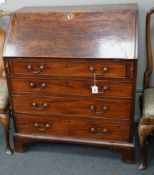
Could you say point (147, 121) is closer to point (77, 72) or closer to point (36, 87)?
point (77, 72)

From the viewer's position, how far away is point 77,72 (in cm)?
182

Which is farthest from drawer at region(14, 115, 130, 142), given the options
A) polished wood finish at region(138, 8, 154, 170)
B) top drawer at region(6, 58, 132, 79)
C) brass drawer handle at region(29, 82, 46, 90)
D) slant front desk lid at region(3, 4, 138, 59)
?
slant front desk lid at region(3, 4, 138, 59)

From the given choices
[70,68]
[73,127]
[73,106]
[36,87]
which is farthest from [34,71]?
[73,127]

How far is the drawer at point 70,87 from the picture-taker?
1802mm

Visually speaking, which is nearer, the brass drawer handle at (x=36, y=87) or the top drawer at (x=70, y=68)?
the top drawer at (x=70, y=68)

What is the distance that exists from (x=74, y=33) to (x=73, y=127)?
663 mm

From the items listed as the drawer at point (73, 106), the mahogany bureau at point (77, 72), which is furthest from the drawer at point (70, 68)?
the drawer at point (73, 106)

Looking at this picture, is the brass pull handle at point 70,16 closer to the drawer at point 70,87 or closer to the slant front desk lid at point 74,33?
the slant front desk lid at point 74,33

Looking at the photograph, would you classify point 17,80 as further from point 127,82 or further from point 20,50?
point 127,82

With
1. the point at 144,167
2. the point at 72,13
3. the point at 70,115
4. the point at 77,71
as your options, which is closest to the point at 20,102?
the point at 70,115

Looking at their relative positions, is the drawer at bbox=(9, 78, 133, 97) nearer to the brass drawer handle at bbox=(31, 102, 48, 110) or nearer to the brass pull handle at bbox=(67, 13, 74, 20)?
the brass drawer handle at bbox=(31, 102, 48, 110)

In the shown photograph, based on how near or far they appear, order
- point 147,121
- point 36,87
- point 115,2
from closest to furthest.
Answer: point 147,121
point 36,87
point 115,2

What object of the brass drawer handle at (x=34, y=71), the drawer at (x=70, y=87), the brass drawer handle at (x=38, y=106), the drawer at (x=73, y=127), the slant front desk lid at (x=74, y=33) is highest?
the slant front desk lid at (x=74, y=33)

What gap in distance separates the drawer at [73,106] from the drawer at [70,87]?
51 mm
